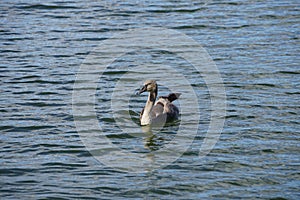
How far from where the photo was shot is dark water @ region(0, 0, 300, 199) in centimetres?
1126

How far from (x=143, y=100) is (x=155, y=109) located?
127 cm

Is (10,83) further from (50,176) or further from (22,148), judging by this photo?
(50,176)

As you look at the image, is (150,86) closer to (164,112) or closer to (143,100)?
(164,112)

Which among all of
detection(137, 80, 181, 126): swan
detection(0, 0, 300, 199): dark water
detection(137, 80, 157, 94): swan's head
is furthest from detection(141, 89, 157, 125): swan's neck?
detection(0, 0, 300, 199): dark water

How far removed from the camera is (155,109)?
14.5 m

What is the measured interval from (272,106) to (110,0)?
10147mm

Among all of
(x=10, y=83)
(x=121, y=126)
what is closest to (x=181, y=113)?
(x=121, y=126)

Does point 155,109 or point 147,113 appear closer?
point 147,113

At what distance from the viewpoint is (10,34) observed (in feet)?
66.6

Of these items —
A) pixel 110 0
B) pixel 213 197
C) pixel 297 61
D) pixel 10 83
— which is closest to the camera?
pixel 213 197

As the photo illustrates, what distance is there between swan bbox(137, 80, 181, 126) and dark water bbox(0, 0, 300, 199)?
0.37 m

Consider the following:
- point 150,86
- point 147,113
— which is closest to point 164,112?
point 147,113

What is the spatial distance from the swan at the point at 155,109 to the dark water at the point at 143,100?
372mm

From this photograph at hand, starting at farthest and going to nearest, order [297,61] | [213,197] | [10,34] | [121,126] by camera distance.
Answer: [10,34] < [297,61] < [121,126] < [213,197]
